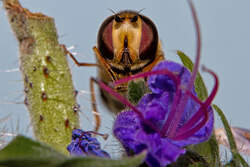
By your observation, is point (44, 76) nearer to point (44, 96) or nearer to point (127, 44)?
point (44, 96)

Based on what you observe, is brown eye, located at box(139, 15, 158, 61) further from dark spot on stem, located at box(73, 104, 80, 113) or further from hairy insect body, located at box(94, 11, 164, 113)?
dark spot on stem, located at box(73, 104, 80, 113)

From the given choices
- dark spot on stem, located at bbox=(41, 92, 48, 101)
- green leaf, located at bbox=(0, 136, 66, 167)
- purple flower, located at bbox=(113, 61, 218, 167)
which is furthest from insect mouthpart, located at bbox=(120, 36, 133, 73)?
green leaf, located at bbox=(0, 136, 66, 167)

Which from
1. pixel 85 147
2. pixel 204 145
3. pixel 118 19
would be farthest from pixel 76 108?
pixel 204 145

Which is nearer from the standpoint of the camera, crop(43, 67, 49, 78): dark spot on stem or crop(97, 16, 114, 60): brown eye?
crop(43, 67, 49, 78): dark spot on stem

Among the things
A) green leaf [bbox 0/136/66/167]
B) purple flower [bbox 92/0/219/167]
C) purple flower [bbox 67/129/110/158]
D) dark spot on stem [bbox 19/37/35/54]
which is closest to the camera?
green leaf [bbox 0/136/66/167]

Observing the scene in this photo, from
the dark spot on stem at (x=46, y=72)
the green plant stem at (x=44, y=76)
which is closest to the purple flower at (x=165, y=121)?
the green plant stem at (x=44, y=76)

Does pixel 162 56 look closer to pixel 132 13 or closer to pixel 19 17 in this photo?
pixel 132 13
